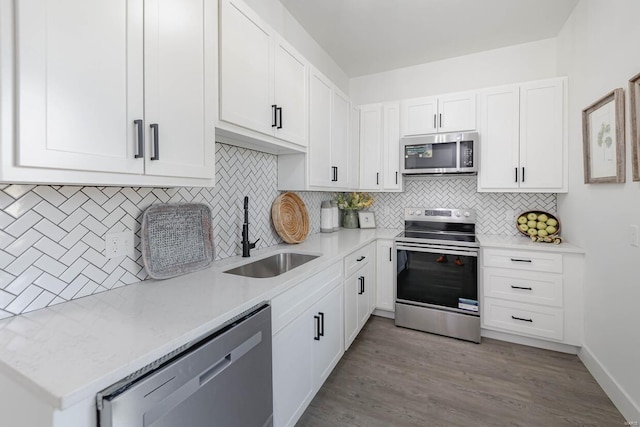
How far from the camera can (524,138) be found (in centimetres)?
270

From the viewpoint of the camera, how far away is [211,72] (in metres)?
1.37

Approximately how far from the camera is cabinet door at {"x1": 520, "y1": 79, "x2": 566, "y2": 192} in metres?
2.59

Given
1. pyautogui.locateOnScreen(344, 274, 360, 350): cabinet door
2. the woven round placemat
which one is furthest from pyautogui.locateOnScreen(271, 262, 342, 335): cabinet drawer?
the woven round placemat

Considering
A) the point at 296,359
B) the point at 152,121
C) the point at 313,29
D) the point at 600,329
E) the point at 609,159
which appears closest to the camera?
the point at 152,121

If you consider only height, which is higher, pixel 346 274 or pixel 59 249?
pixel 59 249

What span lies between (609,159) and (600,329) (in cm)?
118

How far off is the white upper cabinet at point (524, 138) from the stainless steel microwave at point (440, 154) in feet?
0.50

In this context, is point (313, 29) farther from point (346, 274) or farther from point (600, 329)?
point (600, 329)

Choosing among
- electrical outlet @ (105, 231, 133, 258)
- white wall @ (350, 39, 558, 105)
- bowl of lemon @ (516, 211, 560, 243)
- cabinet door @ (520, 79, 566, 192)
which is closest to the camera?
electrical outlet @ (105, 231, 133, 258)

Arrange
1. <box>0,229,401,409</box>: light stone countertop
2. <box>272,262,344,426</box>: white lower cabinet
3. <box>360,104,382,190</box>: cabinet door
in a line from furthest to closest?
1. <box>360,104,382,190</box>: cabinet door
2. <box>272,262,344,426</box>: white lower cabinet
3. <box>0,229,401,409</box>: light stone countertop

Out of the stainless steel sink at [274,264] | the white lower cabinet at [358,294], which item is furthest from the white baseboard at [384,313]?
the stainless steel sink at [274,264]

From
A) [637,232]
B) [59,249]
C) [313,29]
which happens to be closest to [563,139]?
[637,232]

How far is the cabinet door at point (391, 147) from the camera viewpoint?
3213 mm

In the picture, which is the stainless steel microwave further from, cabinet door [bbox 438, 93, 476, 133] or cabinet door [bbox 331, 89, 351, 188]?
cabinet door [bbox 331, 89, 351, 188]
